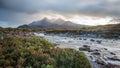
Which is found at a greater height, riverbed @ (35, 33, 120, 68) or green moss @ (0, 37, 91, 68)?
green moss @ (0, 37, 91, 68)

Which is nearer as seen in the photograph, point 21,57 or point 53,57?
point 21,57

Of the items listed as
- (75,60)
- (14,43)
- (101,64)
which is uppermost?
(14,43)

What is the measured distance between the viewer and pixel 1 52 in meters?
15.7

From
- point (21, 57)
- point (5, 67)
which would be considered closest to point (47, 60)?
point (21, 57)

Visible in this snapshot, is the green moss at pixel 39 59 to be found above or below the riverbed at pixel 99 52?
above

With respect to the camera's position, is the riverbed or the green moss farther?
the riverbed

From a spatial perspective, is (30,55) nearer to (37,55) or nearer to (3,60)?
(37,55)

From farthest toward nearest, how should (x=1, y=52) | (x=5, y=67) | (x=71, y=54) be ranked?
1. (x=71, y=54)
2. (x=1, y=52)
3. (x=5, y=67)

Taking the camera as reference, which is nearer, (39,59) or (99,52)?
(39,59)

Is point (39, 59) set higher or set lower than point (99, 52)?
higher

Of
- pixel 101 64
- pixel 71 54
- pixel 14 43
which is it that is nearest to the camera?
pixel 71 54

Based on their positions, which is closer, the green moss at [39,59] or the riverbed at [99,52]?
the green moss at [39,59]

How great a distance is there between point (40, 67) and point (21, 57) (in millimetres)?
1503

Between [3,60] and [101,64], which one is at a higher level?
[3,60]
